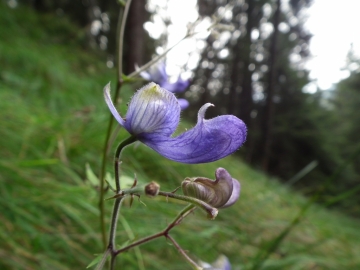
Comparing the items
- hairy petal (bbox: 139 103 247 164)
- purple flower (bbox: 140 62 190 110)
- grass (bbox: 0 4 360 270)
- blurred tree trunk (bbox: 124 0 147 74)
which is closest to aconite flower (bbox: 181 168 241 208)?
hairy petal (bbox: 139 103 247 164)

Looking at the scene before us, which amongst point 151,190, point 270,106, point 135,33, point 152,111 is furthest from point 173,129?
point 270,106

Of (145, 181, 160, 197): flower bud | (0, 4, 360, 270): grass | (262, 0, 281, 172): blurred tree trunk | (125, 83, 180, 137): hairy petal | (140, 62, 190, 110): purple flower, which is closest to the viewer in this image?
(145, 181, 160, 197): flower bud

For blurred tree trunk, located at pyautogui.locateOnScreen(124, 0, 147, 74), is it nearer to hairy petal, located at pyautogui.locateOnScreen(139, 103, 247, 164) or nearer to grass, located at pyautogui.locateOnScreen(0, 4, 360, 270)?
grass, located at pyautogui.locateOnScreen(0, 4, 360, 270)

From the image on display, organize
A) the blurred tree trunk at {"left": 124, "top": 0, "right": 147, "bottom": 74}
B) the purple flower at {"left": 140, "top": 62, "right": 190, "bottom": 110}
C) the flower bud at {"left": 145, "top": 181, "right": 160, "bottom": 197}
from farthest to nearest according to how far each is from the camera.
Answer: the blurred tree trunk at {"left": 124, "top": 0, "right": 147, "bottom": 74} < the purple flower at {"left": 140, "top": 62, "right": 190, "bottom": 110} < the flower bud at {"left": 145, "top": 181, "right": 160, "bottom": 197}

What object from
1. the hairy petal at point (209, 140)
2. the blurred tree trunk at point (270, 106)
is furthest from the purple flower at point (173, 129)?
the blurred tree trunk at point (270, 106)

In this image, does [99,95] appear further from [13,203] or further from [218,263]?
[218,263]

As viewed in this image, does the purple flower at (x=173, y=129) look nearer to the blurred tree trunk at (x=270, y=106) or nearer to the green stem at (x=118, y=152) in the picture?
the green stem at (x=118, y=152)

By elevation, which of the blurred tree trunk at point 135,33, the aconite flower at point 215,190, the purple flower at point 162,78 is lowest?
the aconite flower at point 215,190

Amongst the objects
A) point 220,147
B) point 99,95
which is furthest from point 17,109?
point 220,147

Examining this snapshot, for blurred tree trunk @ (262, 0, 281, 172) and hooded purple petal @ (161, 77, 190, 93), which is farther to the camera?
blurred tree trunk @ (262, 0, 281, 172)

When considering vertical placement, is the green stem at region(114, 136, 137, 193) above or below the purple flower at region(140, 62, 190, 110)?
below
